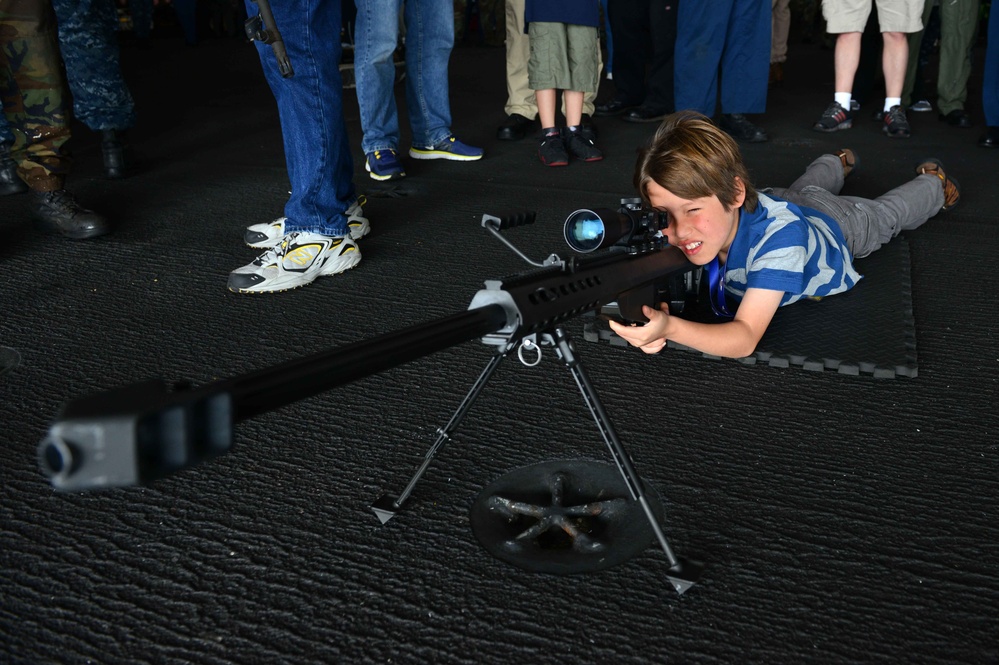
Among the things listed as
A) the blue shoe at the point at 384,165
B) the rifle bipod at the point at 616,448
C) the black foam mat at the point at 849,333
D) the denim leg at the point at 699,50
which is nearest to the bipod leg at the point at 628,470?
the rifle bipod at the point at 616,448

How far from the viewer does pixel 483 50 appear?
797cm

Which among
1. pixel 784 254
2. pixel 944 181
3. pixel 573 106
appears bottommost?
pixel 944 181

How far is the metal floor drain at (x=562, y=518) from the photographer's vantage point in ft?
Answer: 4.03

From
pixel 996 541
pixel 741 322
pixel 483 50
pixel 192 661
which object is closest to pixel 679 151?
pixel 741 322

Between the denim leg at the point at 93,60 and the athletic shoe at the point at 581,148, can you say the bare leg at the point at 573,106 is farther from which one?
the denim leg at the point at 93,60

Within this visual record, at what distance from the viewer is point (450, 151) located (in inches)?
146

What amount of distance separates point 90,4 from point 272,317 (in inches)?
69.8

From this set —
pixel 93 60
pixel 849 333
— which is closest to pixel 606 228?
pixel 849 333

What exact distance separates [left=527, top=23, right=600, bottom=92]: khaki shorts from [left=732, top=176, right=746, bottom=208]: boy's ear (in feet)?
6.55

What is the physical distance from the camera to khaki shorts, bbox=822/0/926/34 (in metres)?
3.97

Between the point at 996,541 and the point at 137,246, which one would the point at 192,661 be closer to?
the point at 996,541

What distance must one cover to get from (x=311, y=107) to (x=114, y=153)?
155cm

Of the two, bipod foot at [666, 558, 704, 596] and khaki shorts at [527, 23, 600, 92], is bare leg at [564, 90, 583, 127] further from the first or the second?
bipod foot at [666, 558, 704, 596]

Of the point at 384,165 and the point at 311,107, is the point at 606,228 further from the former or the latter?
the point at 384,165
